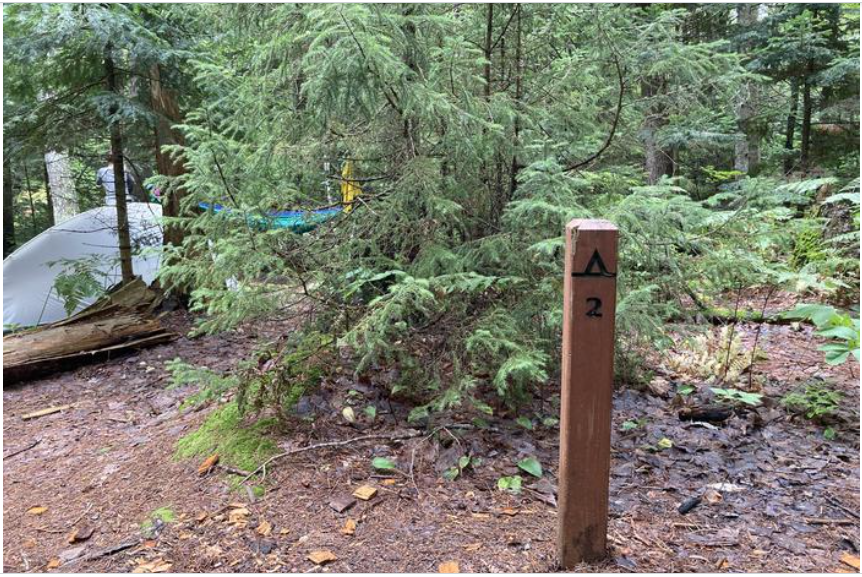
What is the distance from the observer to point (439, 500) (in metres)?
3.08

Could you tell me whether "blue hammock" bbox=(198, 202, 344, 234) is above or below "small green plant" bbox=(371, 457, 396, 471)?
above

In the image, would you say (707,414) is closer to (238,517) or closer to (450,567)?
(450,567)

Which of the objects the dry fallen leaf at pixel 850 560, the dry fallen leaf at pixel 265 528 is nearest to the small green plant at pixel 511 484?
the dry fallen leaf at pixel 265 528

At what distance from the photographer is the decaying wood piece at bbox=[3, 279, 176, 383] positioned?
20.7ft

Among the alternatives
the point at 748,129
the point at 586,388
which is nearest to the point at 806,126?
the point at 748,129

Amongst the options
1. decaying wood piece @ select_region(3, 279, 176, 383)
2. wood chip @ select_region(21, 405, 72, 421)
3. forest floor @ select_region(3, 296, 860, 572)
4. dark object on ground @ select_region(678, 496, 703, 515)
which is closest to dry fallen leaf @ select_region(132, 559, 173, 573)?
forest floor @ select_region(3, 296, 860, 572)

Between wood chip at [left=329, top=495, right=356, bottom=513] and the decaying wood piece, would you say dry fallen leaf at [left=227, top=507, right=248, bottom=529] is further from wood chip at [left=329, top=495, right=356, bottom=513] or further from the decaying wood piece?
the decaying wood piece

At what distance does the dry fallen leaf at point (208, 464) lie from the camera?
11.6ft

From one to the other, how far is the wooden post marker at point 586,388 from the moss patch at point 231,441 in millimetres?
2032

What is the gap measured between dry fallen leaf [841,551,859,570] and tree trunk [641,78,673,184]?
2.66 metres

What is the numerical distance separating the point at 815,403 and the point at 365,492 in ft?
10.8

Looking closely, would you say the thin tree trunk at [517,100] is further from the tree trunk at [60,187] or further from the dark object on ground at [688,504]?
the tree trunk at [60,187]

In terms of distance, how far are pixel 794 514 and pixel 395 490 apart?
84.2 inches

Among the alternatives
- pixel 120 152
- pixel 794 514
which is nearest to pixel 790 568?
pixel 794 514
